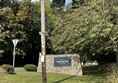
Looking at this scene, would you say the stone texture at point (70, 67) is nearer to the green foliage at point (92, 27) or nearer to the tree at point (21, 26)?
the green foliage at point (92, 27)

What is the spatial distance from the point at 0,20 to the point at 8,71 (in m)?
17.1

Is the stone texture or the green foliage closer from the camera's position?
the green foliage

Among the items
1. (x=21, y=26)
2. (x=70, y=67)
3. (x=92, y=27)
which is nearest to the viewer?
(x=92, y=27)

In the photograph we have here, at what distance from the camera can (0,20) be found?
43375 millimetres

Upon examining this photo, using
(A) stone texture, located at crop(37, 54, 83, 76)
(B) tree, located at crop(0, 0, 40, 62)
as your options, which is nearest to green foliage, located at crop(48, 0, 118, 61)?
(A) stone texture, located at crop(37, 54, 83, 76)

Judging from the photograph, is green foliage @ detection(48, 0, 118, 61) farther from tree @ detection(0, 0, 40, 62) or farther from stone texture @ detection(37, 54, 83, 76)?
tree @ detection(0, 0, 40, 62)

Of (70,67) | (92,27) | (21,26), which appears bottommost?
(70,67)

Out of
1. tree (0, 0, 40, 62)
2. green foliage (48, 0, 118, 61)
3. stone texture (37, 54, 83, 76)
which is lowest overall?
stone texture (37, 54, 83, 76)

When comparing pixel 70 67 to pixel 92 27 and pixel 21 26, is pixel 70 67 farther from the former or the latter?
pixel 21 26

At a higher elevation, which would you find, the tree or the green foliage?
the tree

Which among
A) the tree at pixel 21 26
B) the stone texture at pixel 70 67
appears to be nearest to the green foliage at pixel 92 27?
the stone texture at pixel 70 67

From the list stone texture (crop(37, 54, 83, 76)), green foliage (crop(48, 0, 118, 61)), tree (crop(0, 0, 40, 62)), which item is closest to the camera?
green foliage (crop(48, 0, 118, 61))

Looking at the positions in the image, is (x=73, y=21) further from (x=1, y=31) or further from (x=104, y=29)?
(x=1, y=31)

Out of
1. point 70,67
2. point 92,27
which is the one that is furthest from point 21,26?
point 92,27
